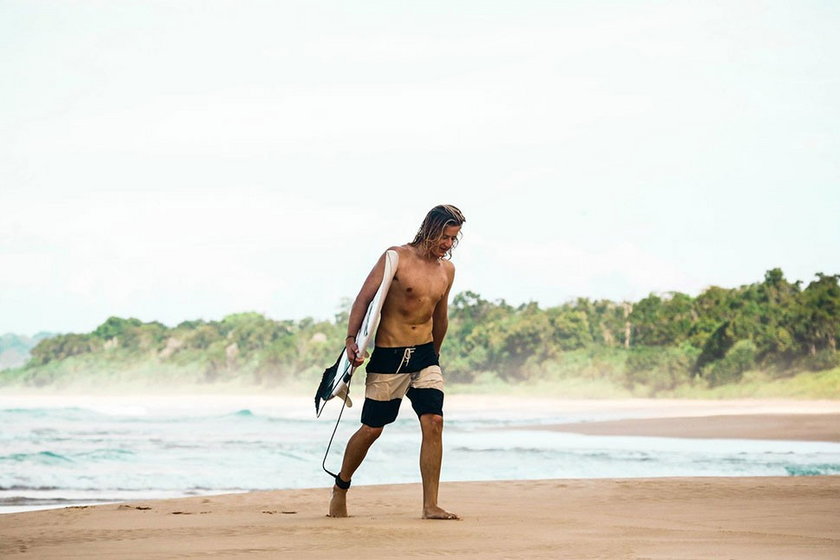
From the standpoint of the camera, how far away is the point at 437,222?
257 inches

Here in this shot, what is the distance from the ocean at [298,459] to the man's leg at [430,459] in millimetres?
3737

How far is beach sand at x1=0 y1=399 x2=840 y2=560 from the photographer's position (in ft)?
16.7

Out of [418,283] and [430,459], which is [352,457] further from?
[418,283]

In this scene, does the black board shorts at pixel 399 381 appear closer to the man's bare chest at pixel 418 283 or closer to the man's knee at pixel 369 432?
the man's knee at pixel 369 432

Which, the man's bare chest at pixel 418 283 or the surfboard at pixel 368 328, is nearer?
the surfboard at pixel 368 328

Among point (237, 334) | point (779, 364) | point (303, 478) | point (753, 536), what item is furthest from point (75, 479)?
point (237, 334)

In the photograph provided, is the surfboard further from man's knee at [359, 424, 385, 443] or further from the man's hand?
man's knee at [359, 424, 385, 443]

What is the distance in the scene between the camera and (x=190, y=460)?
1535 centimetres

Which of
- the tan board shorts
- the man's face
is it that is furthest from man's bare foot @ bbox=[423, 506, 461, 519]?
the man's face

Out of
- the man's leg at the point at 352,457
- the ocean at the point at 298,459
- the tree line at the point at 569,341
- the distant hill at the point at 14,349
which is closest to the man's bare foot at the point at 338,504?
the man's leg at the point at 352,457

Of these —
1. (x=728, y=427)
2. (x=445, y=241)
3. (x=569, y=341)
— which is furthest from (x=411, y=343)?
(x=569, y=341)

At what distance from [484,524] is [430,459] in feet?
1.69

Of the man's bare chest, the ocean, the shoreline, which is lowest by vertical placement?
the ocean

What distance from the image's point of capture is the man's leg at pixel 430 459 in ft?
21.1
